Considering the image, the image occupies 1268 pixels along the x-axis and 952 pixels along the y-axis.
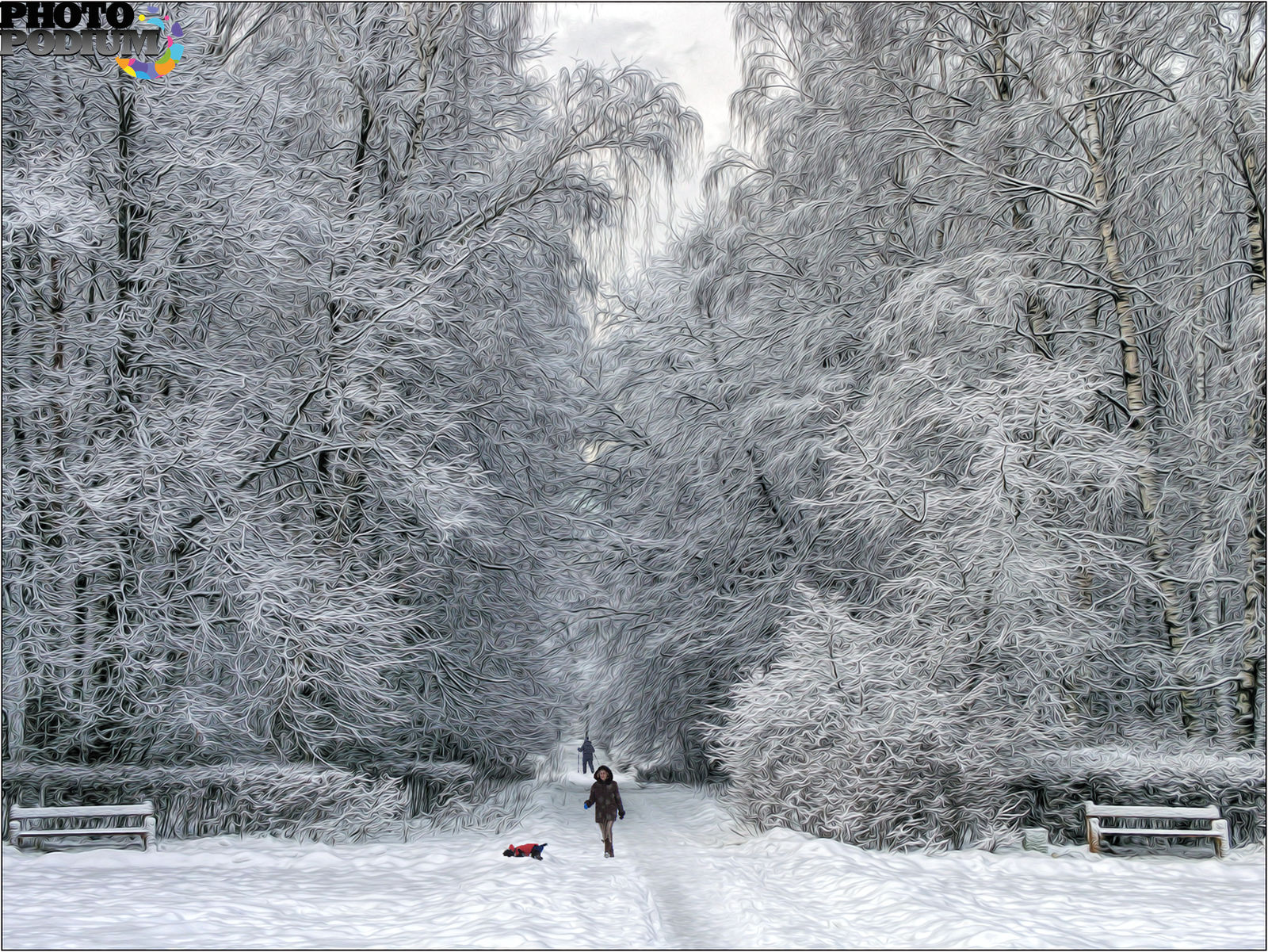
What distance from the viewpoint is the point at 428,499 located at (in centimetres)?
1116

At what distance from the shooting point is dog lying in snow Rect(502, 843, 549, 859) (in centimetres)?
1004

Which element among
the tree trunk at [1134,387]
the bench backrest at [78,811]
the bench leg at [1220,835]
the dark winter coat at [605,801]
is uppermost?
the tree trunk at [1134,387]

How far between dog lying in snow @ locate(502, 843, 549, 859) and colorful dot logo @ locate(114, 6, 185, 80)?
9569 mm

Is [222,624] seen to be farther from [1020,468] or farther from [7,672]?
[1020,468]

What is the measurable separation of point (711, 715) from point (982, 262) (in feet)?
26.9

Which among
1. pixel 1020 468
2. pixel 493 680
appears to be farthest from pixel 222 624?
pixel 1020 468

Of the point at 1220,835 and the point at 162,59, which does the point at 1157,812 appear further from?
the point at 162,59

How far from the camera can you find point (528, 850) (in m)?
10.1

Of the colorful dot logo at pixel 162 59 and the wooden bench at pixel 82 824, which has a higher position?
the colorful dot logo at pixel 162 59

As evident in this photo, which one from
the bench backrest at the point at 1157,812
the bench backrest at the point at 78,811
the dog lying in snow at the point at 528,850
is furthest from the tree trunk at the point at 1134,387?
the bench backrest at the point at 78,811

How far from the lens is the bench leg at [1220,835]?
9.74m

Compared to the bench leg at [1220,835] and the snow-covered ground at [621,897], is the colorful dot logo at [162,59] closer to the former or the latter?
the snow-covered ground at [621,897]

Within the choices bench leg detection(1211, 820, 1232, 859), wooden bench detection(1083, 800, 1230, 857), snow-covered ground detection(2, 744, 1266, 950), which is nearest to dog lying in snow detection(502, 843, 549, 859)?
snow-covered ground detection(2, 744, 1266, 950)

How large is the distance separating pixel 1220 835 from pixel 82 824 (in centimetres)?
1164
